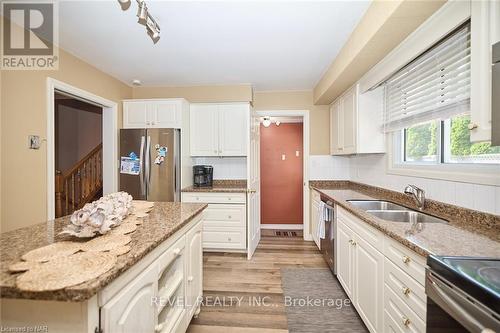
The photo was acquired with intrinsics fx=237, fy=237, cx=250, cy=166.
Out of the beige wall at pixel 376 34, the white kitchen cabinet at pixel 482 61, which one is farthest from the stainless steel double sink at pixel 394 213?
the beige wall at pixel 376 34

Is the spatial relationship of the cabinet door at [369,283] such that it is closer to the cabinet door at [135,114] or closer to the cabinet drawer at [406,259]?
the cabinet drawer at [406,259]

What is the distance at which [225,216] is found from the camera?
329 centimetres

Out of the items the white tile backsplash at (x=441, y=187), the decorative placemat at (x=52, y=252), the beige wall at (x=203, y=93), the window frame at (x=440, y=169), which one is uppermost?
the beige wall at (x=203, y=93)

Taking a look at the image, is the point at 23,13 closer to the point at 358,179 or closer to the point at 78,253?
the point at 78,253

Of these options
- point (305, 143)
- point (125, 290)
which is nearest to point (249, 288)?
point (125, 290)

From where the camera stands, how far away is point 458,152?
69.6 inches

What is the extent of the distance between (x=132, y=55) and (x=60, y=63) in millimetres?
675

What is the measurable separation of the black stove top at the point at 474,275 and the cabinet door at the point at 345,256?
3.62ft

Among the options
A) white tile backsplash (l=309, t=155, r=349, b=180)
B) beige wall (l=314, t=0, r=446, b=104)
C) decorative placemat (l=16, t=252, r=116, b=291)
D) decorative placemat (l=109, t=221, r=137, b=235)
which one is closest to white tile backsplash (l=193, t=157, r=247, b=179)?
white tile backsplash (l=309, t=155, r=349, b=180)

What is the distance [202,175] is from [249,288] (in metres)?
1.76

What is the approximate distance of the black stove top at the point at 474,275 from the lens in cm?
70

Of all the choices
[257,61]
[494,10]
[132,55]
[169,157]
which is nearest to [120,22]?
[132,55]

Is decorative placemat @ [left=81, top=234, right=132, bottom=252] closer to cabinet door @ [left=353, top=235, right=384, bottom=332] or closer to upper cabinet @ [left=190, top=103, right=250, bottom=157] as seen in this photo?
cabinet door @ [left=353, top=235, right=384, bottom=332]

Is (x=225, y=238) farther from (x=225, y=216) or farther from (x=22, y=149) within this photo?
(x=22, y=149)
